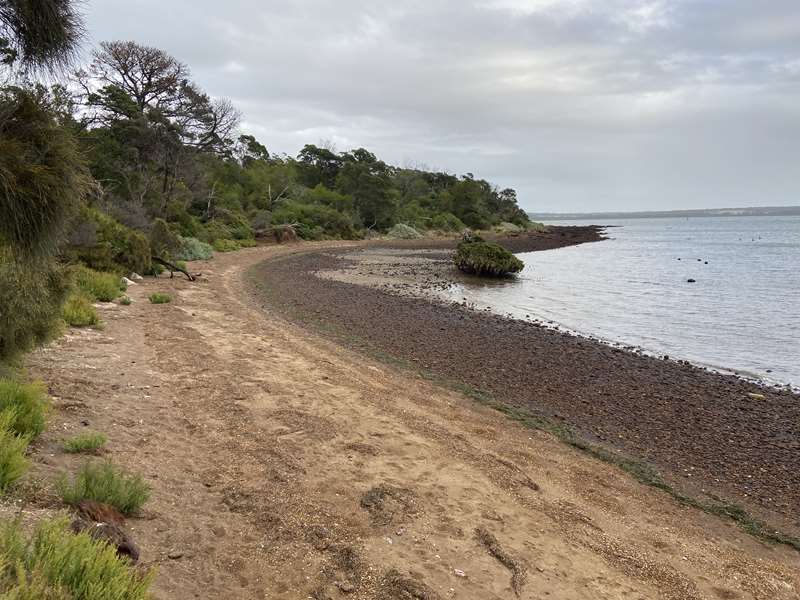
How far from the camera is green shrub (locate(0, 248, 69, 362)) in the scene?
6.00 meters

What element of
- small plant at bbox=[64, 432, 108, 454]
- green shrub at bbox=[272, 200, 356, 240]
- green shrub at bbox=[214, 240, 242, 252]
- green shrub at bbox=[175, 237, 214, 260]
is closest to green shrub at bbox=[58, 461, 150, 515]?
small plant at bbox=[64, 432, 108, 454]

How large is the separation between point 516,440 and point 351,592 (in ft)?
13.5

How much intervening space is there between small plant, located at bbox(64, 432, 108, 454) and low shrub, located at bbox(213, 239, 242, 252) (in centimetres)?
3335

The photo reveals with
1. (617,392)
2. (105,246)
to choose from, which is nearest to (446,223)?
(105,246)

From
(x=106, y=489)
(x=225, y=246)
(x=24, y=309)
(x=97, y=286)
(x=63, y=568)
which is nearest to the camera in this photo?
(x=63, y=568)

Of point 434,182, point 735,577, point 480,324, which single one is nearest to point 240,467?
point 735,577

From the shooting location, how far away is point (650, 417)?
29.3 ft

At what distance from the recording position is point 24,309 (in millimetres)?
6238

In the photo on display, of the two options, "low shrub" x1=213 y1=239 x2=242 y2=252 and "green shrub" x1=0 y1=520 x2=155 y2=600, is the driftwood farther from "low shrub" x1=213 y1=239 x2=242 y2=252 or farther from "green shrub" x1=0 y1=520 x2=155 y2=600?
"green shrub" x1=0 y1=520 x2=155 y2=600

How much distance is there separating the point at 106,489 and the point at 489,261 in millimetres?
28138

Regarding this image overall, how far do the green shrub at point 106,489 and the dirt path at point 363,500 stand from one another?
0.19m

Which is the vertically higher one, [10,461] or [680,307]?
[10,461]

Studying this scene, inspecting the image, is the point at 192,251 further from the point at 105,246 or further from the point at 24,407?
the point at 24,407

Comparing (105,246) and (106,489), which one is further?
(105,246)
